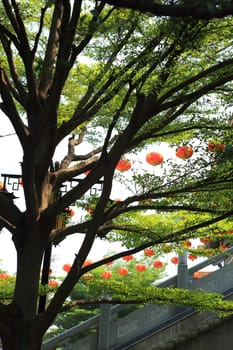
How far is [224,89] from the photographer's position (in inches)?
271

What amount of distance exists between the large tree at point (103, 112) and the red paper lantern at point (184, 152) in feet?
0.69

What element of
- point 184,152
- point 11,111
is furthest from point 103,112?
point 11,111

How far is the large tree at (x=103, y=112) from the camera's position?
538cm

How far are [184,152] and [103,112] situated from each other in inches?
57.0

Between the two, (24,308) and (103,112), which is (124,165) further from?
(24,308)

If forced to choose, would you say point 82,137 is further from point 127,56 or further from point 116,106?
point 127,56

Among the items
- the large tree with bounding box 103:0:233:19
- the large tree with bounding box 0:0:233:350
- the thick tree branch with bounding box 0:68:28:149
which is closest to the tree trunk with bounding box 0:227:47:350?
the large tree with bounding box 0:0:233:350

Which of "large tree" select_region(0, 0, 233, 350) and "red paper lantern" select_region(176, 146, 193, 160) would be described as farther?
"red paper lantern" select_region(176, 146, 193, 160)

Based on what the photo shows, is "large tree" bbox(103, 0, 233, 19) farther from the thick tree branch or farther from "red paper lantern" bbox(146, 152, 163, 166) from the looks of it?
"red paper lantern" bbox(146, 152, 163, 166)

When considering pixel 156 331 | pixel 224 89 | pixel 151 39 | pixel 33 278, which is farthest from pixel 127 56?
pixel 156 331

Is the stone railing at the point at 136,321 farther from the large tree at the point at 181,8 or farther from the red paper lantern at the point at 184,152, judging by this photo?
the large tree at the point at 181,8

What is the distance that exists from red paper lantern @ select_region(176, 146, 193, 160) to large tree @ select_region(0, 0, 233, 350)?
210mm

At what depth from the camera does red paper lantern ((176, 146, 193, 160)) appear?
7.49 meters

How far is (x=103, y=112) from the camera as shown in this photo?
7.94 metres
